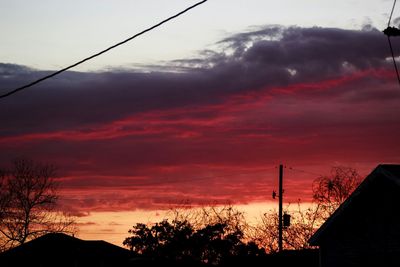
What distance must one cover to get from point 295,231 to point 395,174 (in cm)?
3447

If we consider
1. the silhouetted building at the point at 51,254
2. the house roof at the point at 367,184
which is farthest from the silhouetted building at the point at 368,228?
the silhouetted building at the point at 51,254

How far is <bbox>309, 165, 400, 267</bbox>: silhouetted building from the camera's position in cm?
2100

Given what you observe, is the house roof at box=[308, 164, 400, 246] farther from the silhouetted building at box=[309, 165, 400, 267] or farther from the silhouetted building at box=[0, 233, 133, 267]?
the silhouetted building at box=[0, 233, 133, 267]

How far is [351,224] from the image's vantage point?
73.3ft

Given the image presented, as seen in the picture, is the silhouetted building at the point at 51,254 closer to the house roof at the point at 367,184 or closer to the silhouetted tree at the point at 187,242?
the silhouetted tree at the point at 187,242

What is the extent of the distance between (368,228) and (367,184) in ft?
5.00

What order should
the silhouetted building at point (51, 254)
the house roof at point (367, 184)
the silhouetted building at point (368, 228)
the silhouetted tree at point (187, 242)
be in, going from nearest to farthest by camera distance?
the house roof at point (367, 184) < the silhouetted building at point (368, 228) < the silhouetted building at point (51, 254) < the silhouetted tree at point (187, 242)

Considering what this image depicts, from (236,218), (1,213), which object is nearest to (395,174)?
(236,218)

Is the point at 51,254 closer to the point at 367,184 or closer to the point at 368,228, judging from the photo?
the point at 368,228

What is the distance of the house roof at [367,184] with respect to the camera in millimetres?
20453

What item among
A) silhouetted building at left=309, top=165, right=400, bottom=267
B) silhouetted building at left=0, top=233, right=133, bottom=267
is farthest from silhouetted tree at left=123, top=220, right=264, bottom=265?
silhouetted building at left=309, top=165, right=400, bottom=267

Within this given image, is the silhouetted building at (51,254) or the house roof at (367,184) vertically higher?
the house roof at (367,184)

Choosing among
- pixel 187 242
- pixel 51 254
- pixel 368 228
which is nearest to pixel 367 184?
pixel 368 228

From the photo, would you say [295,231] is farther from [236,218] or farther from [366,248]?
[366,248]
